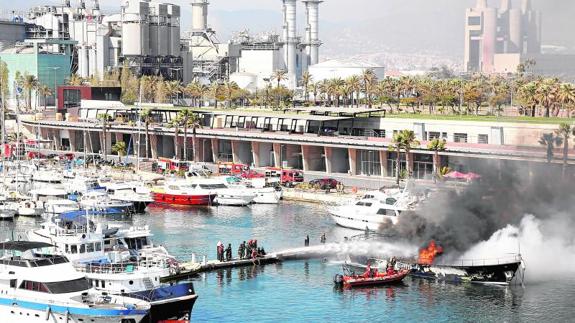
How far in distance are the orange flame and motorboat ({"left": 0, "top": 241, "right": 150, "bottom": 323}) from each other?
20.8 metres

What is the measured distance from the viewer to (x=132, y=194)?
89250 mm

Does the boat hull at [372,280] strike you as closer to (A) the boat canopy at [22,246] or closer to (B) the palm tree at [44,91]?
(A) the boat canopy at [22,246]

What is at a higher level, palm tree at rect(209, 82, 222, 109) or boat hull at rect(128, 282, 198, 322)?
palm tree at rect(209, 82, 222, 109)

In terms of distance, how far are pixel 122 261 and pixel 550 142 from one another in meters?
36.3

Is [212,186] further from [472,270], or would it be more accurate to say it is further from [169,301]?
[169,301]

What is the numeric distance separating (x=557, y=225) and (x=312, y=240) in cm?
1743

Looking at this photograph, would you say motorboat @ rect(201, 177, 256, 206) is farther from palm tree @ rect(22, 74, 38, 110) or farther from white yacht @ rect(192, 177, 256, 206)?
palm tree @ rect(22, 74, 38, 110)

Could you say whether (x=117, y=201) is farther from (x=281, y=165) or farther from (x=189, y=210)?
(x=281, y=165)

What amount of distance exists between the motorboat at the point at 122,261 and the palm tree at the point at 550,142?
2901 cm

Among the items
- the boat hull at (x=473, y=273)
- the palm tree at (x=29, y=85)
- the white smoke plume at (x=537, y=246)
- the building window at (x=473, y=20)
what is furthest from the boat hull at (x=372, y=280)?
the palm tree at (x=29, y=85)

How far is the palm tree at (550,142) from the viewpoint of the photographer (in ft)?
241

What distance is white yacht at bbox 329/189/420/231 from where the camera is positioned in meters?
73.8

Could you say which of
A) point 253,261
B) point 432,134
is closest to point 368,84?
point 432,134

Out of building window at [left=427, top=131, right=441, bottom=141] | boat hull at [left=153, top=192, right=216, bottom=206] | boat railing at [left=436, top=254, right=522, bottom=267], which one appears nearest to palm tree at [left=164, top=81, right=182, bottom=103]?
building window at [left=427, top=131, right=441, bottom=141]
